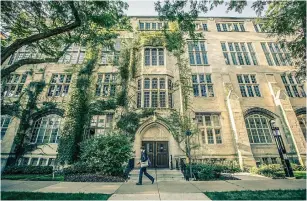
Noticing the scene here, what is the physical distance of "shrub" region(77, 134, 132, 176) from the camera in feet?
31.3

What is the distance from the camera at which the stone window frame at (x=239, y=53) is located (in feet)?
58.7

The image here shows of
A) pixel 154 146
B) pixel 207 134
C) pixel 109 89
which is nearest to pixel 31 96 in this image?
pixel 109 89

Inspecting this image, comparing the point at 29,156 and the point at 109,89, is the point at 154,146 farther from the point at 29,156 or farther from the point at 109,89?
the point at 29,156

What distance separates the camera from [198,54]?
59.2 feet

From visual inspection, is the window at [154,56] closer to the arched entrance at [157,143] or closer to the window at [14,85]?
the arched entrance at [157,143]

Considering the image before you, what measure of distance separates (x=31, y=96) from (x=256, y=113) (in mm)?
22568

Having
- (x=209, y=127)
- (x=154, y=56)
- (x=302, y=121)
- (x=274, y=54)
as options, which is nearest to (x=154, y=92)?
(x=154, y=56)

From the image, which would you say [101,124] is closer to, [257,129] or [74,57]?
[74,57]

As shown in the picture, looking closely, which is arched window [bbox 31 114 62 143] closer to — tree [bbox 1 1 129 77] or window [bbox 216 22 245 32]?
tree [bbox 1 1 129 77]

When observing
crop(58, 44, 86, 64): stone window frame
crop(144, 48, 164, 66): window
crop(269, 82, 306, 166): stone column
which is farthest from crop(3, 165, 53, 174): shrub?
crop(269, 82, 306, 166): stone column

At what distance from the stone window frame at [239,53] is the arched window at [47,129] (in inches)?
767

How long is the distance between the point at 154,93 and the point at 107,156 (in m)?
7.74

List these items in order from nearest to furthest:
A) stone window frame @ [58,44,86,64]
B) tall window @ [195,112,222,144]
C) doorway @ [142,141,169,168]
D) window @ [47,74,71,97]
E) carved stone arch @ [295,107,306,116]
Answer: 1. doorway @ [142,141,169,168]
2. tall window @ [195,112,222,144]
3. carved stone arch @ [295,107,306,116]
4. window @ [47,74,71,97]
5. stone window frame @ [58,44,86,64]

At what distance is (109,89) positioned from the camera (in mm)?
16000
